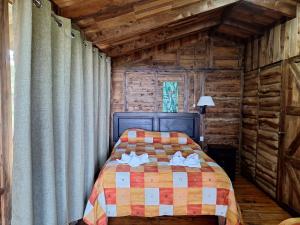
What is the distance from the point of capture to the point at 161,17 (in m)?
2.91

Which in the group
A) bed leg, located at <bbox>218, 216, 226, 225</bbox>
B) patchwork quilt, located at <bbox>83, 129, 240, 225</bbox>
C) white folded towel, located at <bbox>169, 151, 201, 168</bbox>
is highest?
white folded towel, located at <bbox>169, 151, 201, 168</bbox>

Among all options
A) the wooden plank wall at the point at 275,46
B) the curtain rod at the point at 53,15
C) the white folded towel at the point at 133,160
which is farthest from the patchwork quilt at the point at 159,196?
the wooden plank wall at the point at 275,46

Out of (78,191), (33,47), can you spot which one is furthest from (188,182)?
(33,47)

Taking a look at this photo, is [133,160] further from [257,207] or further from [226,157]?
[226,157]

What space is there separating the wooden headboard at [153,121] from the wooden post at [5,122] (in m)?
2.99

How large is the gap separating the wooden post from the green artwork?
3.27 m

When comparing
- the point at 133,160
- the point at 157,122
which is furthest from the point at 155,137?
the point at 133,160

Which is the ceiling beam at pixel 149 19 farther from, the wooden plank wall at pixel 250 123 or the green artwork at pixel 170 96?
the wooden plank wall at pixel 250 123

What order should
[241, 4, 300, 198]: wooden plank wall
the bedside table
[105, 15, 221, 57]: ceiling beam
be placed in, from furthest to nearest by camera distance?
the bedside table
[105, 15, 221, 57]: ceiling beam
[241, 4, 300, 198]: wooden plank wall

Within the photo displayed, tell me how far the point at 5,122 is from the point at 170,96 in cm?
336

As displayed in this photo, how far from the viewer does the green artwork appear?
4535 millimetres

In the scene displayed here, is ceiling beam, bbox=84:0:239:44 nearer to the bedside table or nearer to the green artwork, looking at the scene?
the green artwork

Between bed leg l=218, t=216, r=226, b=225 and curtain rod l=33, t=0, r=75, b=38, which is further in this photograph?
bed leg l=218, t=216, r=226, b=225

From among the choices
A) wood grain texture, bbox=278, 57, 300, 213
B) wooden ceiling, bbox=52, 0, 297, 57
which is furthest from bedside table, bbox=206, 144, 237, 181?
wooden ceiling, bbox=52, 0, 297, 57
